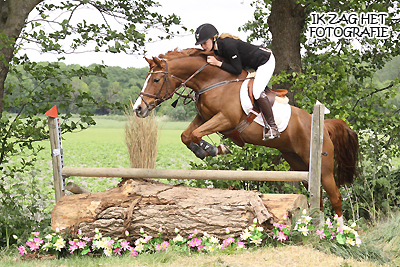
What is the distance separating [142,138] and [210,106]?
1026 mm

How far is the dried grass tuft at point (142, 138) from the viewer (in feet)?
14.8

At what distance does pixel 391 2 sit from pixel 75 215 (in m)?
6.22

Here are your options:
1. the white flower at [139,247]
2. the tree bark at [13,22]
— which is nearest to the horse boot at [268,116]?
the white flower at [139,247]

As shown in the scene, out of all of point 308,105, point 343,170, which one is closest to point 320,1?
point 308,105

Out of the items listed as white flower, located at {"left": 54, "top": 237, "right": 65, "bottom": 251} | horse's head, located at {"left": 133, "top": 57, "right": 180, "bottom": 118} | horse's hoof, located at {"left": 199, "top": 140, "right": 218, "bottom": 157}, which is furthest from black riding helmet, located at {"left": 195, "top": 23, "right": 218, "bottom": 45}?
white flower, located at {"left": 54, "top": 237, "right": 65, "bottom": 251}

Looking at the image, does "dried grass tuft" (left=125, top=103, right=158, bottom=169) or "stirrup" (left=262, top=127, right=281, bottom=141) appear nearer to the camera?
"stirrup" (left=262, top=127, right=281, bottom=141)

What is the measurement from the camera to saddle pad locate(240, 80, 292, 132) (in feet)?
13.1

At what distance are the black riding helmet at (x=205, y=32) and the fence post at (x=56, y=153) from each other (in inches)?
79.7

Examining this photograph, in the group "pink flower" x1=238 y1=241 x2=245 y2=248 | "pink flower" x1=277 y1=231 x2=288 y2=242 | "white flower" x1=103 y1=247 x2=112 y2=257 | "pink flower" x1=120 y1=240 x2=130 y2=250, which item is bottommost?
"white flower" x1=103 y1=247 x2=112 y2=257

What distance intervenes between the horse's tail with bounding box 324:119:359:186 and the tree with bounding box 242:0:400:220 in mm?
744

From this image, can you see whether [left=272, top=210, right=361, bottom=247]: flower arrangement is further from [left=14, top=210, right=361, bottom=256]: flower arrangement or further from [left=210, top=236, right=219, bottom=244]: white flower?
[left=210, top=236, right=219, bottom=244]: white flower

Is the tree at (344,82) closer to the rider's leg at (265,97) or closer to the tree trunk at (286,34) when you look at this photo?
the tree trunk at (286,34)

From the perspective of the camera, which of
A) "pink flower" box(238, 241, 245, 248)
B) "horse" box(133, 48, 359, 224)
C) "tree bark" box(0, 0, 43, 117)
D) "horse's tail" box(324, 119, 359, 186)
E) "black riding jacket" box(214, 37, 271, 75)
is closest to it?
"pink flower" box(238, 241, 245, 248)

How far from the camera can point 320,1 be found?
555cm
